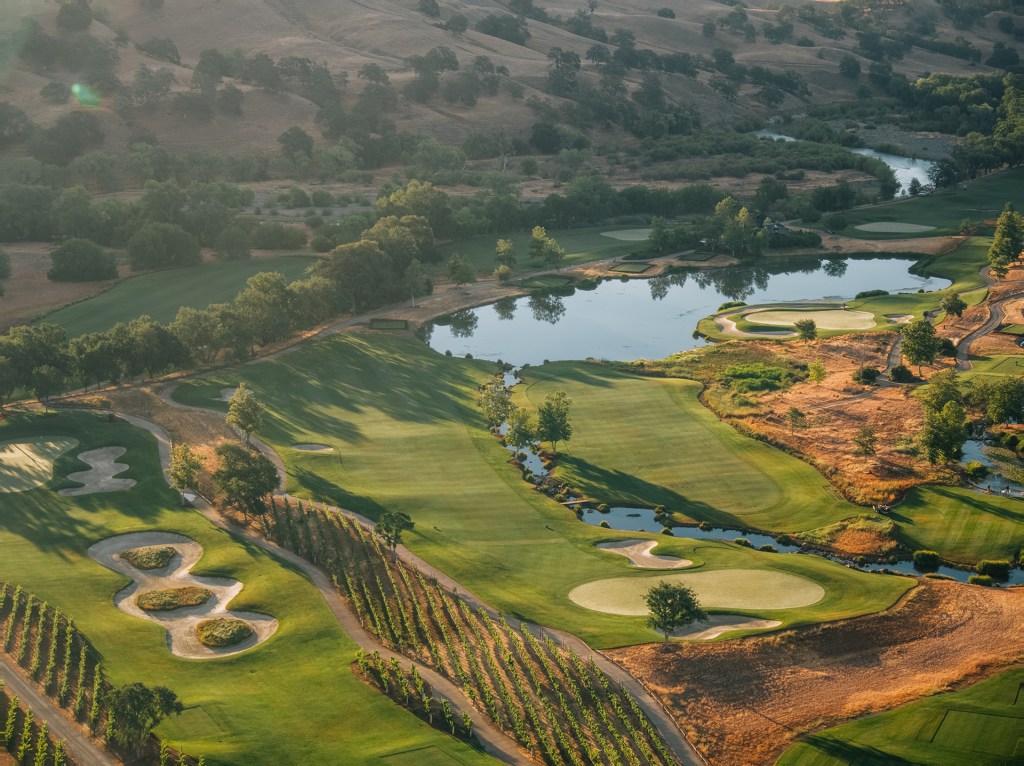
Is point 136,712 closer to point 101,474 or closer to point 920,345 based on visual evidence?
point 101,474

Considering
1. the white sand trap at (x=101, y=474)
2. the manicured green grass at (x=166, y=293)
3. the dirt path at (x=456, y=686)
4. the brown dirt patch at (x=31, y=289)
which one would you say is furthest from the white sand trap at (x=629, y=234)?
the dirt path at (x=456, y=686)

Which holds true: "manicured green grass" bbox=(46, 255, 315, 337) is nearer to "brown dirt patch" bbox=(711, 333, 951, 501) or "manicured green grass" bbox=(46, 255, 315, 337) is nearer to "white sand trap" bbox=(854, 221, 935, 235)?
"brown dirt patch" bbox=(711, 333, 951, 501)

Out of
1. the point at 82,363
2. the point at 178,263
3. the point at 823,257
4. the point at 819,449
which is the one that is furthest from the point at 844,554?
the point at 178,263

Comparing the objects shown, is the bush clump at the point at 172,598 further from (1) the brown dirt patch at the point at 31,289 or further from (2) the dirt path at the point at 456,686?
(1) the brown dirt patch at the point at 31,289

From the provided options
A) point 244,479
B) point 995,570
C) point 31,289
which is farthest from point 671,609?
point 31,289

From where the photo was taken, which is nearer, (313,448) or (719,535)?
(719,535)
